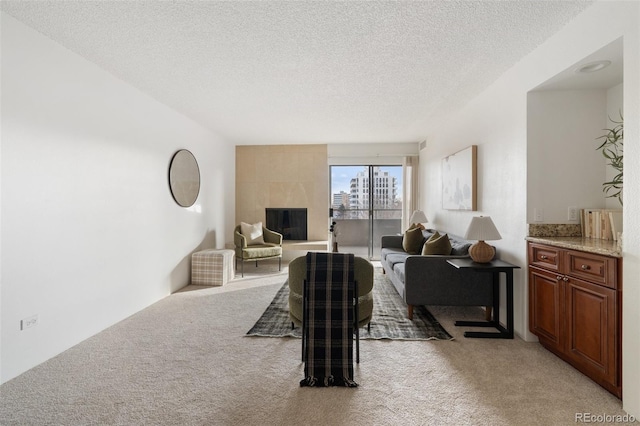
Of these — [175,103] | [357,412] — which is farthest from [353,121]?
[357,412]

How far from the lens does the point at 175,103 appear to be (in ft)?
13.5

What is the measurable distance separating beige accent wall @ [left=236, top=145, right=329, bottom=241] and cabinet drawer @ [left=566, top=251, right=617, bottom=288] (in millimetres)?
4942

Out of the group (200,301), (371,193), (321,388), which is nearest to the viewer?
(321,388)

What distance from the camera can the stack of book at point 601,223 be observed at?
234cm

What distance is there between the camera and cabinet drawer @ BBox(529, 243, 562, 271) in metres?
2.42

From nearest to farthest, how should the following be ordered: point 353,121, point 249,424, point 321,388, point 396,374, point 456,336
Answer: point 249,424 < point 321,388 < point 396,374 < point 456,336 < point 353,121

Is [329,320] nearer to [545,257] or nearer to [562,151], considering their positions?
[545,257]

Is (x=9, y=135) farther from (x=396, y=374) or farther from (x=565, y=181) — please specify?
(x=565, y=181)

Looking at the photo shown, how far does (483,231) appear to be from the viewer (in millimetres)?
2971

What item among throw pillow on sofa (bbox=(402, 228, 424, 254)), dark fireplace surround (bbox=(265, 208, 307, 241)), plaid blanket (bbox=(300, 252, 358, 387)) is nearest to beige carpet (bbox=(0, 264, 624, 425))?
plaid blanket (bbox=(300, 252, 358, 387))

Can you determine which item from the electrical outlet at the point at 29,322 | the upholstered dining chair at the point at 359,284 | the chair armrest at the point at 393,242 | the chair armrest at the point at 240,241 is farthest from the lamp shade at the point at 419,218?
the electrical outlet at the point at 29,322

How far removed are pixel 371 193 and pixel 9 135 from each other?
5802 mm

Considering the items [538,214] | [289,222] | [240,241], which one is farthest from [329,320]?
[289,222]

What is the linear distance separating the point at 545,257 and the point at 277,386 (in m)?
2.35
